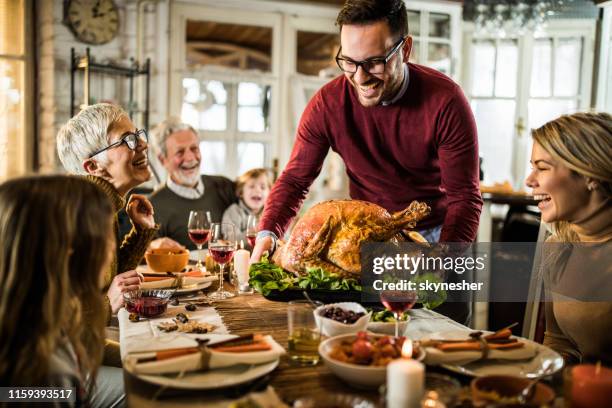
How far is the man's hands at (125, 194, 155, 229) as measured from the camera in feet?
7.02

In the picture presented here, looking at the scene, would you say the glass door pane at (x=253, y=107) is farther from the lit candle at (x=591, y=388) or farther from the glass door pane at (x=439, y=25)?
the lit candle at (x=591, y=388)

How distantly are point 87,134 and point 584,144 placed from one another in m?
1.56

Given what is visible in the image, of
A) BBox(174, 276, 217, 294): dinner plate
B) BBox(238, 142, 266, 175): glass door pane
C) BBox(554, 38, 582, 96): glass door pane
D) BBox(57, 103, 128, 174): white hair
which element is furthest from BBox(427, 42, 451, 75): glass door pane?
BBox(174, 276, 217, 294): dinner plate

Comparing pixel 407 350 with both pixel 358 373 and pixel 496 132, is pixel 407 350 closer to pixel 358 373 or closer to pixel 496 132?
pixel 358 373

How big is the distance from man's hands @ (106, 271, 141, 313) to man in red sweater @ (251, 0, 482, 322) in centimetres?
44

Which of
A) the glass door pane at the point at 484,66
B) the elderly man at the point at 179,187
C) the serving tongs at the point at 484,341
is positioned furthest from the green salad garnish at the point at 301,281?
the glass door pane at the point at 484,66

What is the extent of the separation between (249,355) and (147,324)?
434 millimetres

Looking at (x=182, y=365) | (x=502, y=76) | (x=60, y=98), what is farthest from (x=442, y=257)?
(x=502, y=76)

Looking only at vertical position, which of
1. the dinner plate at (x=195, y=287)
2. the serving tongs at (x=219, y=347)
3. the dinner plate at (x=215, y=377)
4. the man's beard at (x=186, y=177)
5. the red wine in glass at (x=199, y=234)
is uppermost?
the man's beard at (x=186, y=177)

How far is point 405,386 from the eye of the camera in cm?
90

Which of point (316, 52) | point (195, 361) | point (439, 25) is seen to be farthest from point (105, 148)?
point (439, 25)

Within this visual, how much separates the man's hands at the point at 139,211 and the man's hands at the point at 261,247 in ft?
1.41

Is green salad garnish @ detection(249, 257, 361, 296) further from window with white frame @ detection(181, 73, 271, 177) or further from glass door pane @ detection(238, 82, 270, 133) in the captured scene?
glass door pane @ detection(238, 82, 270, 133)

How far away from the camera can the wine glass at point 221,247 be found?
182 centimetres
